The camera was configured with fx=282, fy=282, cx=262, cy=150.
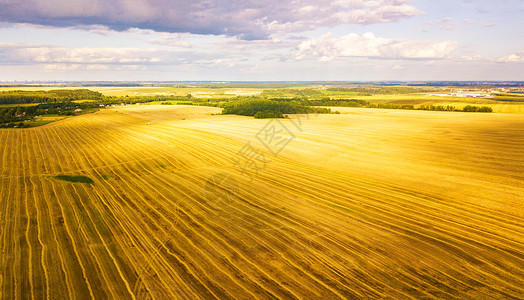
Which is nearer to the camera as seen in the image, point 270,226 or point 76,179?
point 270,226

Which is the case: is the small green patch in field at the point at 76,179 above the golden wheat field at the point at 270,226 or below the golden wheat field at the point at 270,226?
above

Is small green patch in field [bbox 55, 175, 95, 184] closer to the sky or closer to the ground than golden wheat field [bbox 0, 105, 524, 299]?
closer to the sky

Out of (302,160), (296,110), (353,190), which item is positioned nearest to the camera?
(353,190)

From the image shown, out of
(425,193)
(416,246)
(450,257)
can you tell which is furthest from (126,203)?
(425,193)

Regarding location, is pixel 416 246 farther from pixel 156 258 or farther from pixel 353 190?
pixel 156 258

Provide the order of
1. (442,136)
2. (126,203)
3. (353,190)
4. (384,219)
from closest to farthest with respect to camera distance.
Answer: (384,219), (126,203), (353,190), (442,136)

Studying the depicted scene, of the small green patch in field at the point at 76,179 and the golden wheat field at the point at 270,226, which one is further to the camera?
the small green patch in field at the point at 76,179

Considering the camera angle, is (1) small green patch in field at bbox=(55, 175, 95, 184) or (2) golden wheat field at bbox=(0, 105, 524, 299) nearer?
(2) golden wheat field at bbox=(0, 105, 524, 299)

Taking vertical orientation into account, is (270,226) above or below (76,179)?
below
